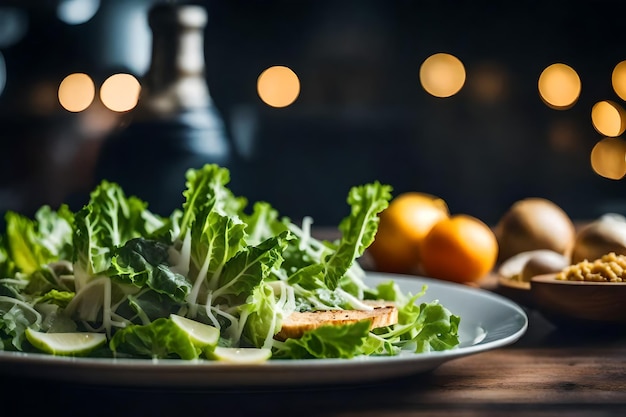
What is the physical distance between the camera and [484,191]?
3838 millimetres

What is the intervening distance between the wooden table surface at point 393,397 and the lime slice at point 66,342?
0.12 feet

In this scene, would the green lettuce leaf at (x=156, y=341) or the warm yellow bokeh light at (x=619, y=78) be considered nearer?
the green lettuce leaf at (x=156, y=341)

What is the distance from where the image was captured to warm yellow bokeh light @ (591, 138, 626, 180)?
150 inches

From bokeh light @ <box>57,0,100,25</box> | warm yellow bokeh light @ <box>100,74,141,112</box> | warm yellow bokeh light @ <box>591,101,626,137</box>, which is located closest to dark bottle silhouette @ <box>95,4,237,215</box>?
warm yellow bokeh light @ <box>100,74,141,112</box>

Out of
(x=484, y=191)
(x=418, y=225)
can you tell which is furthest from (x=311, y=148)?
(x=418, y=225)

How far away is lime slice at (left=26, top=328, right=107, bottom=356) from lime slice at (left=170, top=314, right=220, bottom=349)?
9cm

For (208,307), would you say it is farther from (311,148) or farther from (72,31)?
(72,31)

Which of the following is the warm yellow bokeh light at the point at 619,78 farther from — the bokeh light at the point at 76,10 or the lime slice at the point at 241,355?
the lime slice at the point at 241,355

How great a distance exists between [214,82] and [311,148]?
1.78 ft

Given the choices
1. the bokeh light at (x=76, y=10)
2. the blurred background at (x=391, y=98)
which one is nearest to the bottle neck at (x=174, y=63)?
the blurred background at (x=391, y=98)

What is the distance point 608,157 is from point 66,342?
3.38 metres

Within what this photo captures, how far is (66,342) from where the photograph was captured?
2.91 ft

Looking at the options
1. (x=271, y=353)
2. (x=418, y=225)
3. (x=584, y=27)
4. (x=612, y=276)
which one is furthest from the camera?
(x=584, y=27)

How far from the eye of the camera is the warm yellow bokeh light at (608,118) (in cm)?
378
